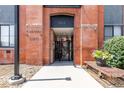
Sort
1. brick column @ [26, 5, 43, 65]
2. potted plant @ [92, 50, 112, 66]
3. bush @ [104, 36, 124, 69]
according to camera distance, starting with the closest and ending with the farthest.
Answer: bush @ [104, 36, 124, 69] < potted plant @ [92, 50, 112, 66] < brick column @ [26, 5, 43, 65]

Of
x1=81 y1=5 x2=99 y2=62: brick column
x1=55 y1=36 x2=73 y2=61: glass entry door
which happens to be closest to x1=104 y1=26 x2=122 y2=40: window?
x1=81 y1=5 x2=99 y2=62: brick column

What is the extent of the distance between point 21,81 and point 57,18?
30.2ft

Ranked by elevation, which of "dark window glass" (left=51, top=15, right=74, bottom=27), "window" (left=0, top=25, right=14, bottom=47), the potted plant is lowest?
the potted plant

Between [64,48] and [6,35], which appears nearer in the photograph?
[6,35]

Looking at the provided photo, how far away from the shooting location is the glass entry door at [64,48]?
25030 mm

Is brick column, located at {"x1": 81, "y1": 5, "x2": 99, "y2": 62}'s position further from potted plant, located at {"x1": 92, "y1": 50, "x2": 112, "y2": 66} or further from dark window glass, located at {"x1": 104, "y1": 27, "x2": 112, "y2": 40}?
potted plant, located at {"x1": 92, "y1": 50, "x2": 112, "y2": 66}

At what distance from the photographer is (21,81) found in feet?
32.9

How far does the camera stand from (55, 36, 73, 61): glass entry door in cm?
2503

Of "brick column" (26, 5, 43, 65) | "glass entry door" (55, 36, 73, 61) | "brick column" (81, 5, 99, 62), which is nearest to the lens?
"brick column" (81, 5, 99, 62)

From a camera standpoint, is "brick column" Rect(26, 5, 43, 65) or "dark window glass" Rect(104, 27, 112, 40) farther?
"dark window glass" Rect(104, 27, 112, 40)

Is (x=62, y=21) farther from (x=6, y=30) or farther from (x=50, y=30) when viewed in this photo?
(x=6, y=30)

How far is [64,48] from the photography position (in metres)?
25.7

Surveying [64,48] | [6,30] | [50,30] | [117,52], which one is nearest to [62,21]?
[50,30]

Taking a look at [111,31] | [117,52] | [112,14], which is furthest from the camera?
[111,31]
